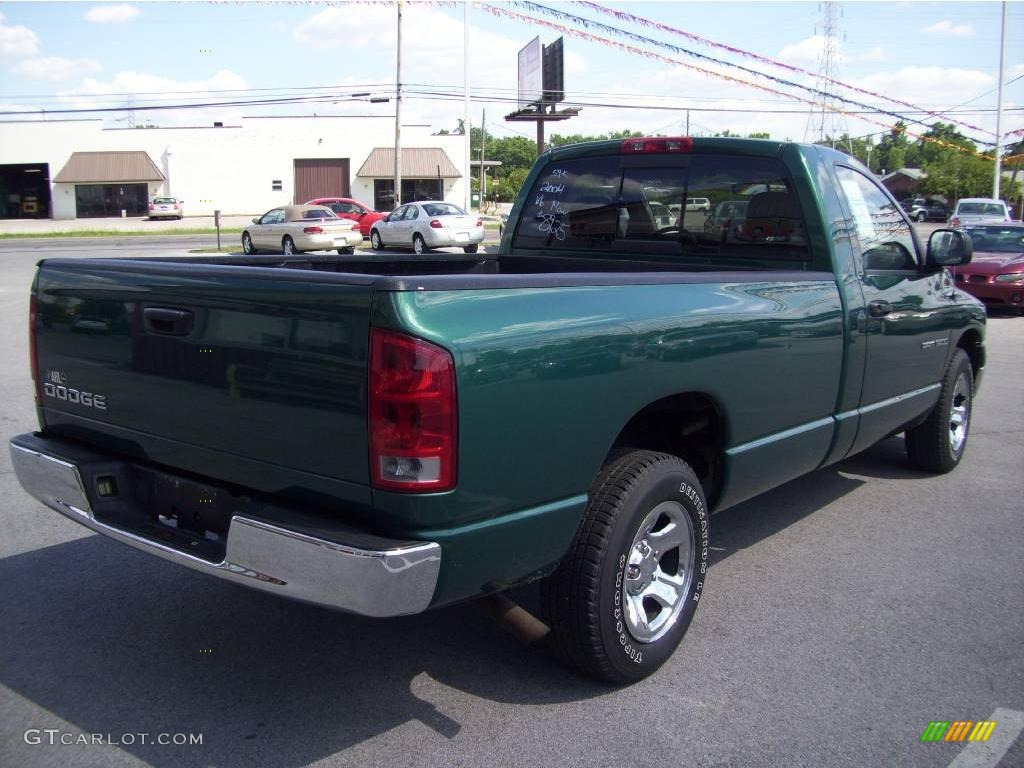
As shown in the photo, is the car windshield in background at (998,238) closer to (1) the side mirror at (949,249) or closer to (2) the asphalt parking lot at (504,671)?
(1) the side mirror at (949,249)

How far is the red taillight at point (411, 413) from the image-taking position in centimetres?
253

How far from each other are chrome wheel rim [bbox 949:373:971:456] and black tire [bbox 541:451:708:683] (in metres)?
3.43

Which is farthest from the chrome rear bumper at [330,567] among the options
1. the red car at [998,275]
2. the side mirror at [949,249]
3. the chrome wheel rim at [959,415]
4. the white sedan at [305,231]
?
the white sedan at [305,231]

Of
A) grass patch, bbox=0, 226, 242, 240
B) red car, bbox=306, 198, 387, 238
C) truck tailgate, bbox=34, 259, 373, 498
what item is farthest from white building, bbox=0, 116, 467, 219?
truck tailgate, bbox=34, 259, 373, 498

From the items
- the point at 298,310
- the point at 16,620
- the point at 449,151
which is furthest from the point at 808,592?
the point at 449,151

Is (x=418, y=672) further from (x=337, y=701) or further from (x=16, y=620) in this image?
(x=16, y=620)

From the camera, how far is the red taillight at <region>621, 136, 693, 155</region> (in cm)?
486

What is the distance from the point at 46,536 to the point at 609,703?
3240mm

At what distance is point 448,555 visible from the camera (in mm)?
2672

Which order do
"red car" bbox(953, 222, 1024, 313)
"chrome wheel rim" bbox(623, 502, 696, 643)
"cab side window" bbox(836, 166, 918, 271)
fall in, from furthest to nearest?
"red car" bbox(953, 222, 1024, 313), "cab side window" bbox(836, 166, 918, 271), "chrome wheel rim" bbox(623, 502, 696, 643)

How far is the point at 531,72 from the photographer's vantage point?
46.4m

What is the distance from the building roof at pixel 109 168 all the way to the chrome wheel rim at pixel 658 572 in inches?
2455

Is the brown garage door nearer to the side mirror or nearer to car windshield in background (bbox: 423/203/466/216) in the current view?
car windshield in background (bbox: 423/203/466/216)

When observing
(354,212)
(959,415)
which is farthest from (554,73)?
(959,415)
